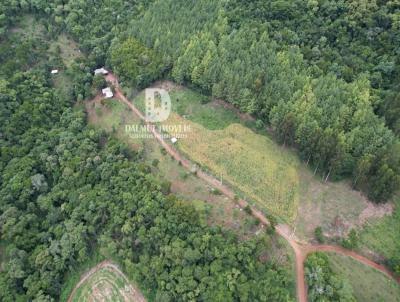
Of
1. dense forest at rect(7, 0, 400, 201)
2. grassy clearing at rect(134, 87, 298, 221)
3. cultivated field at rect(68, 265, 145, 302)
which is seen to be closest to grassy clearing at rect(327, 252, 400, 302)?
grassy clearing at rect(134, 87, 298, 221)

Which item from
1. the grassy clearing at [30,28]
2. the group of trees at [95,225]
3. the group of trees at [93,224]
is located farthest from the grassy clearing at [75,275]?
the grassy clearing at [30,28]

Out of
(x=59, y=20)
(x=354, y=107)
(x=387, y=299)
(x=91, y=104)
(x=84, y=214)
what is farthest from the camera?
(x=59, y=20)

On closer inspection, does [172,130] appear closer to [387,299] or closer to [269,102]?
[269,102]

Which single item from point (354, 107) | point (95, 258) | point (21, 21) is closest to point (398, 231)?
point (354, 107)

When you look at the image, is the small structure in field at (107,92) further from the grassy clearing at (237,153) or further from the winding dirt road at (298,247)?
the winding dirt road at (298,247)

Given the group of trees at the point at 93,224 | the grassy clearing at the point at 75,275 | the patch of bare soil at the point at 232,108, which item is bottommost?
the grassy clearing at the point at 75,275

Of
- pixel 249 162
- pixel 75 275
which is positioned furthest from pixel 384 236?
pixel 75 275

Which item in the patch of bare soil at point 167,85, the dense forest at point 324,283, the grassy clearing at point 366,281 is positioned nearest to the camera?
the dense forest at point 324,283
